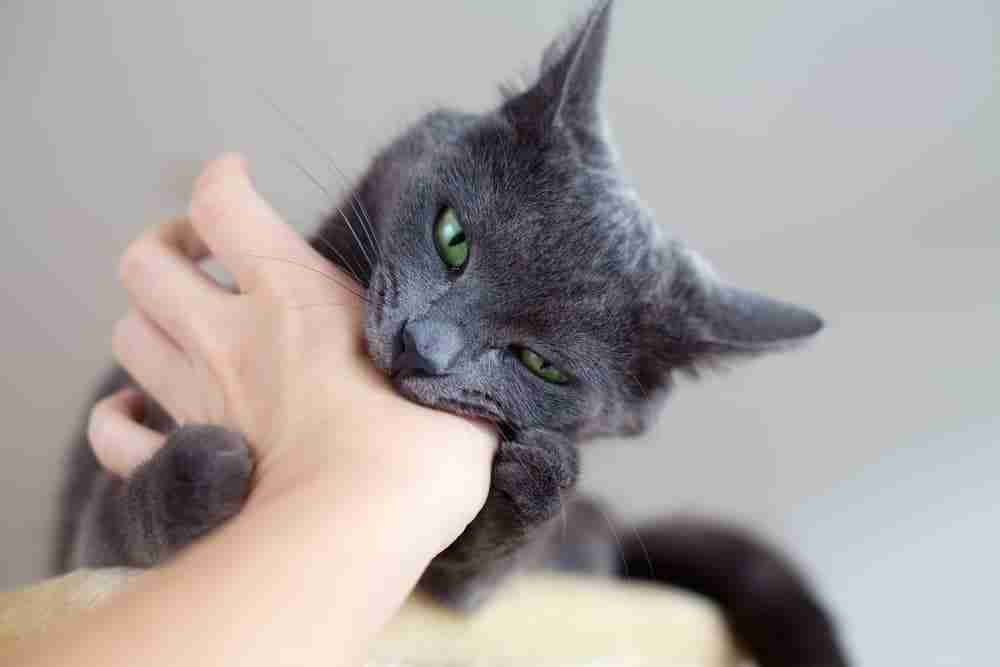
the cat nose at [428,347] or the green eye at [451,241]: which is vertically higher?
the green eye at [451,241]

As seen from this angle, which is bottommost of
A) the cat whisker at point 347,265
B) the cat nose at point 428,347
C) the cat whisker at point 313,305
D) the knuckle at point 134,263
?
the knuckle at point 134,263

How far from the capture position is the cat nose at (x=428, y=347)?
658 millimetres

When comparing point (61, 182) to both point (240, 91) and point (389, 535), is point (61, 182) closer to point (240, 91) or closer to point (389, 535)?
point (240, 91)

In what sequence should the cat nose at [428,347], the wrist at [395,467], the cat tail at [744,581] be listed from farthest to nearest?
1. the cat tail at [744,581]
2. the cat nose at [428,347]
3. the wrist at [395,467]

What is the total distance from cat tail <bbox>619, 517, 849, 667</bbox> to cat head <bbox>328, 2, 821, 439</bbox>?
0.46 m

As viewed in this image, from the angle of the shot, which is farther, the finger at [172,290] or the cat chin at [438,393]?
the finger at [172,290]

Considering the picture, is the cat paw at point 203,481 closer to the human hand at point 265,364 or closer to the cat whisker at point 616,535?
the human hand at point 265,364

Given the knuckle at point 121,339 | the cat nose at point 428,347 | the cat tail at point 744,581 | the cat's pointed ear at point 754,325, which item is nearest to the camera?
the cat nose at point 428,347

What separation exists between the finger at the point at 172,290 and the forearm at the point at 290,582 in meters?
0.30

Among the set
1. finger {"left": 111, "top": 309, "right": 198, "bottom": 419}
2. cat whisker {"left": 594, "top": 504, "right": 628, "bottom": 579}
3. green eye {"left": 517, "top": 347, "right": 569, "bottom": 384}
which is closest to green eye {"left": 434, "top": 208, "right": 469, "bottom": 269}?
green eye {"left": 517, "top": 347, "right": 569, "bottom": 384}

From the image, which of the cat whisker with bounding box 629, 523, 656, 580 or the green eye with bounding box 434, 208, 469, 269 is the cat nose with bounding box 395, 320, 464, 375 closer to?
the green eye with bounding box 434, 208, 469, 269

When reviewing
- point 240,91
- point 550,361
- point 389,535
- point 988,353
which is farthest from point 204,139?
point 988,353

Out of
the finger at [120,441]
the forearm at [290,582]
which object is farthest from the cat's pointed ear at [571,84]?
A: the finger at [120,441]

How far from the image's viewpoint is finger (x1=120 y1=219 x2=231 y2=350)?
81 cm
